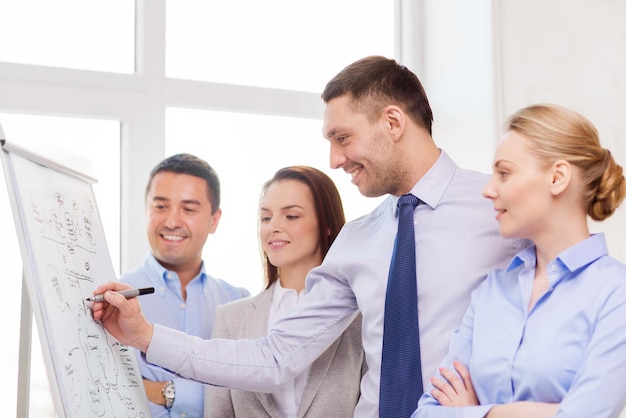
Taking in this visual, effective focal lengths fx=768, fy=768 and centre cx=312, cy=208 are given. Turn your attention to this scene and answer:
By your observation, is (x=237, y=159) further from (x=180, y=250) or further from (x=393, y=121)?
(x=393, y=121)

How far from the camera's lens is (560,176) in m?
1.61

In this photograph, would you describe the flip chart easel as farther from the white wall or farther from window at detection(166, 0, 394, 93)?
the white wall

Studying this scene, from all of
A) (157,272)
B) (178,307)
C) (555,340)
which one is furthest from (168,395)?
(555,340)

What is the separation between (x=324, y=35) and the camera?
371 centimetres

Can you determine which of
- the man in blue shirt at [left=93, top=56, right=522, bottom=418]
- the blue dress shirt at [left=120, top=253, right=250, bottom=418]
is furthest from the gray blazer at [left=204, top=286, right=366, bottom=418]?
the man in blue shirt at [left=93, top=56, right=522, bottom=418]

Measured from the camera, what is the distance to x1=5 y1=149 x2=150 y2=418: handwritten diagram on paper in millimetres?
1522

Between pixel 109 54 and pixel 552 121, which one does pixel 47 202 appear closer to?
pixel 552 121

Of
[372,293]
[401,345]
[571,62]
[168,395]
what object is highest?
[571,62]

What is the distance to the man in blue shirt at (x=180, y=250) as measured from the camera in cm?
257

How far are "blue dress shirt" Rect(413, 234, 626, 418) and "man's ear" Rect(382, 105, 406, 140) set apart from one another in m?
0.50

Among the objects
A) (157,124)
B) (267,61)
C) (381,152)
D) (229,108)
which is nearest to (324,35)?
(267,61)

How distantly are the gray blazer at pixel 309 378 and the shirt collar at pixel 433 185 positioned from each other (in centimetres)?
56

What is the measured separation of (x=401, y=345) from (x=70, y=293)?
797 millimetres

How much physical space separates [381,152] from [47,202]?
2.79ft
